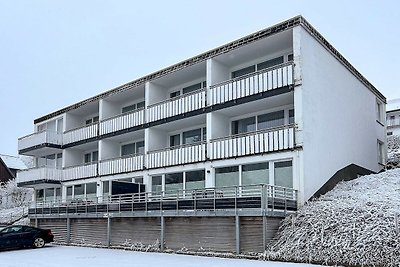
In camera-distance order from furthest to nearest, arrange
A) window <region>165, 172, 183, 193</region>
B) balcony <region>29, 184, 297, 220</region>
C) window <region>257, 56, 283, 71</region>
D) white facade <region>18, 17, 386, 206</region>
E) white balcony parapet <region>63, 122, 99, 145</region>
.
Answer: white balcony parapet <region>63, 122, 99, 145</region> < window <region>165, 172, 183, 193</region> < window <region>257, 56, 283, 71</region> < white facade <region>18, 17, 386, 206</region> < balcony <region>29, 184, 297, 220</region>

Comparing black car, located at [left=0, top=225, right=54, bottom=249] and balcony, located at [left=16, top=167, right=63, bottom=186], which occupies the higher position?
balcony, located at [left=16, top=167, right=63, bottom=186]

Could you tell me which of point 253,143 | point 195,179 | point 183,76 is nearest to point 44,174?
point 183,76

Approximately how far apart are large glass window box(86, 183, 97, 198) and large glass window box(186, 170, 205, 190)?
9.21m

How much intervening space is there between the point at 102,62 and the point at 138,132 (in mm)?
22055

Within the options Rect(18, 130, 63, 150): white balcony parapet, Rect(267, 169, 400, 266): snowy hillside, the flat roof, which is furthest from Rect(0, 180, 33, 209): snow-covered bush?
Rect(267, 169, 400, 266): snowy hillside

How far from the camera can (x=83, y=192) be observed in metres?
31.8

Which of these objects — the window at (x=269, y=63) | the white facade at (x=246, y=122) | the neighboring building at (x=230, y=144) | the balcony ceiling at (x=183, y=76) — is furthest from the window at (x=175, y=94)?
the window at (x=269, y=63)

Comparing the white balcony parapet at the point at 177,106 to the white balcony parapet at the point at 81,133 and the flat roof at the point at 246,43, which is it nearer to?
the flat roof at the point at 246,43

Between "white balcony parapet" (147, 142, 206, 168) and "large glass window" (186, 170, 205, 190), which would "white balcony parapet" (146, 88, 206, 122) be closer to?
"white balcony parapet" (147, 142, 206, 168)

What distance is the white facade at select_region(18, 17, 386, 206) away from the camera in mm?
19828

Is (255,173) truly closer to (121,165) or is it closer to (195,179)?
(195,179)

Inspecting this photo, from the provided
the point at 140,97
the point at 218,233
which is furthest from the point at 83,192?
the point at 218,233

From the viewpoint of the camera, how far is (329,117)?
21688 millimetres

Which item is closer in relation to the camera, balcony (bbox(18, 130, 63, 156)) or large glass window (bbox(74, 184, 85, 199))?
large glass window (bbox(74, 184, 85, 199))
